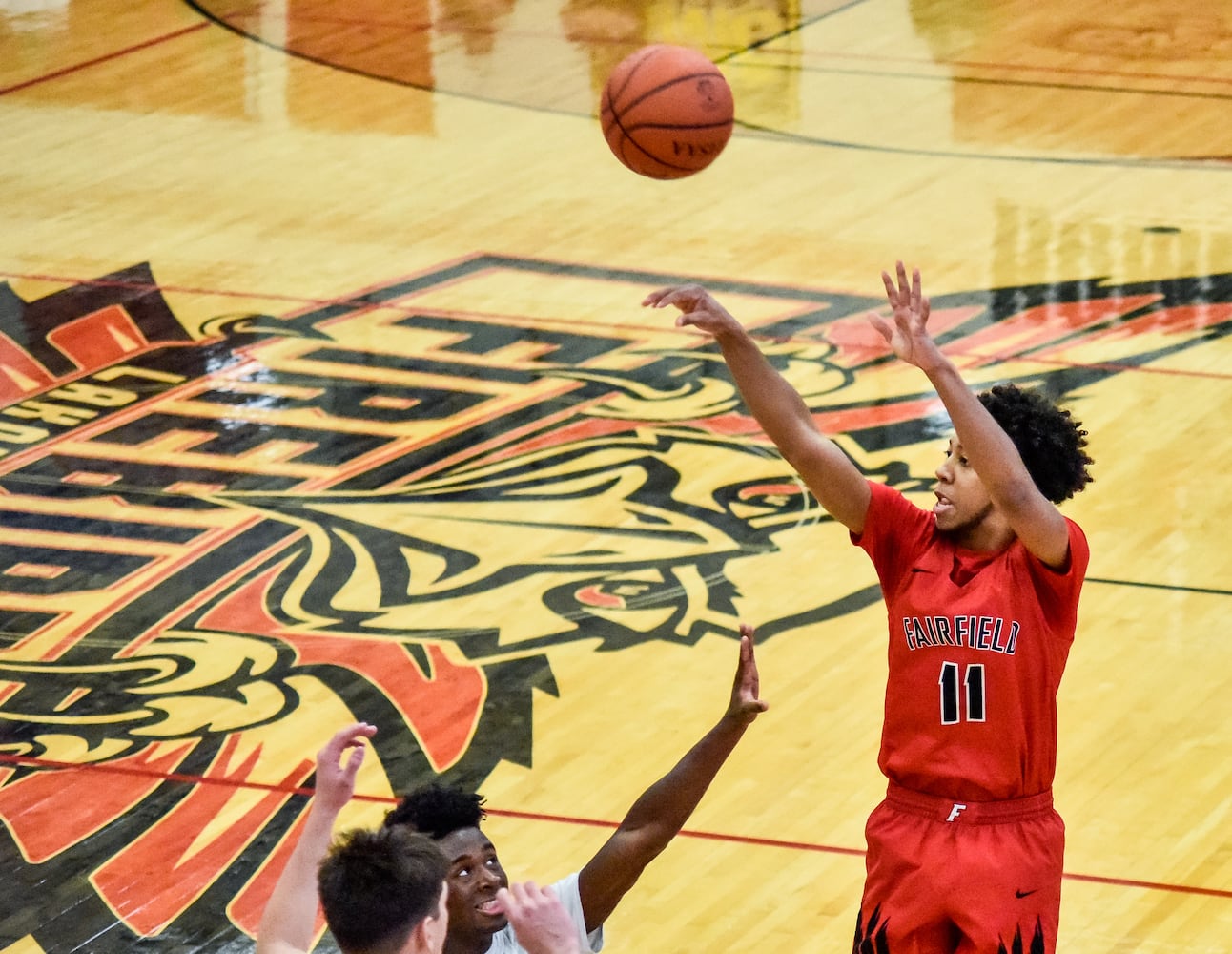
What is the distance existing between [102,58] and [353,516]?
9733 mm

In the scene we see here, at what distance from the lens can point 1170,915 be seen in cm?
686

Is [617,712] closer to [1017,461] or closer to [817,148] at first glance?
[1017,461]

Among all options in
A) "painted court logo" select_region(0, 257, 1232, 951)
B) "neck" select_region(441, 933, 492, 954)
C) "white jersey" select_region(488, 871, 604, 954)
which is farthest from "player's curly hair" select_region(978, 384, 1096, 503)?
"painted court logo" select_region(0, 257, 1232, 951)

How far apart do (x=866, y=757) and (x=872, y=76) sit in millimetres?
11278

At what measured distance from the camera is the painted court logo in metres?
7.82

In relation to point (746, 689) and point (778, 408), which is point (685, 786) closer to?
point (746, 689)

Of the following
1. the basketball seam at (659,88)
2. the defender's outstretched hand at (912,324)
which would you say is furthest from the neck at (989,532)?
the basketball seam at (659,88)

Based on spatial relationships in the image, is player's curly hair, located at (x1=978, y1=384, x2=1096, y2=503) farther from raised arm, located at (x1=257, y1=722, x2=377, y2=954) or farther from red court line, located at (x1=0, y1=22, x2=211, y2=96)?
red court line, located at (x1=0, y1=22, x2=211, y2=96)

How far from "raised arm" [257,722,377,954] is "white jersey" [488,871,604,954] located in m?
0.58

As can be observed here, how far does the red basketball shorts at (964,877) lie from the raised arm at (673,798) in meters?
0.51

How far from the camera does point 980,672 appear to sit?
4820mm

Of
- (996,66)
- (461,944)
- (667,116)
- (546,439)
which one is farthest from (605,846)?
(996,66)

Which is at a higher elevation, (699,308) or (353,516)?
(699,308)

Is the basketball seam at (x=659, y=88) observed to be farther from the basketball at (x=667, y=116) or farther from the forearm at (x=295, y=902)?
the forearm at (x=295, y=902)
